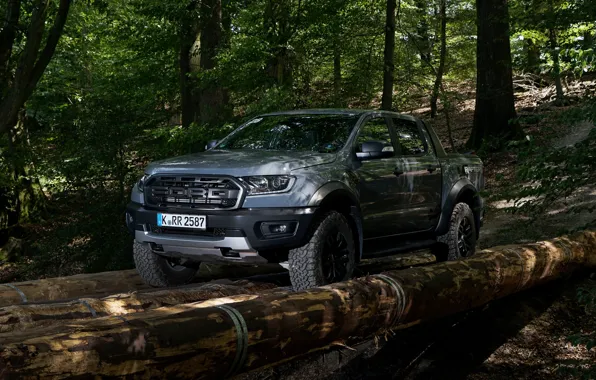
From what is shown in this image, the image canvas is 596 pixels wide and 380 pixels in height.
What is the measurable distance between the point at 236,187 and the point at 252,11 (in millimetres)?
11868

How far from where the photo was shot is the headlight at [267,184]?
5.58 m

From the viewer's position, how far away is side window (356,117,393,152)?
671cm

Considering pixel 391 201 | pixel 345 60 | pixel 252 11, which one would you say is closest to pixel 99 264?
pixel 391 201

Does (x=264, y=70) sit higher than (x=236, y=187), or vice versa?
(x=264, y=70)

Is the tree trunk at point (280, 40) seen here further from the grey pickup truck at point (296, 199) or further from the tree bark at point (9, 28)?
the grey pickup truck at point (296, 199)

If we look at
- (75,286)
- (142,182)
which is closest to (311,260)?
(142,182)

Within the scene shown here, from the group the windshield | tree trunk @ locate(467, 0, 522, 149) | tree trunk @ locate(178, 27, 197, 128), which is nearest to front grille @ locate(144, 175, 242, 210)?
the windshield

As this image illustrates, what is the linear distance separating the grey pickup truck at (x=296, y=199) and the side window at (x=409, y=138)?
0.02m

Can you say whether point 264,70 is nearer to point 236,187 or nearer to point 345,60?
point 345,60

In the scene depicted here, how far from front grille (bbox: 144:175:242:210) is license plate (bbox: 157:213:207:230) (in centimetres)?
10

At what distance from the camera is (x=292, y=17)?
13.4 metres

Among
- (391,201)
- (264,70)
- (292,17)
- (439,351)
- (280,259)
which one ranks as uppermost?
(292,17)

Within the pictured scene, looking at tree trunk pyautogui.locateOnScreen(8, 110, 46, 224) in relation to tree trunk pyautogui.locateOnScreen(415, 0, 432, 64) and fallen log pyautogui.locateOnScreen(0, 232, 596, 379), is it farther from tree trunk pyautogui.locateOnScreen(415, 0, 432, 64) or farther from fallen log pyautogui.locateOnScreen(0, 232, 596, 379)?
tree trunk pyautogui.locateOnScreen(415, 0, 432, 64)

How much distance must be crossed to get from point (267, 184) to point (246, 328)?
A: 2.04 m
